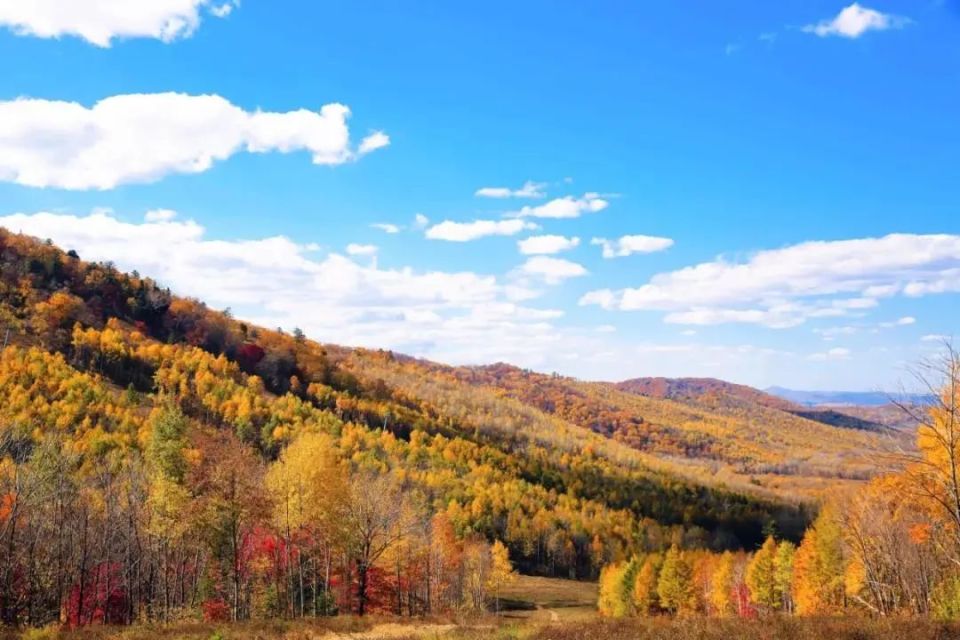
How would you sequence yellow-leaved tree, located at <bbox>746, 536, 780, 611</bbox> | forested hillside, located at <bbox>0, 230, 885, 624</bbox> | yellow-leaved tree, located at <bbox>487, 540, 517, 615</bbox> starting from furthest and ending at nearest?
yellow-leaved tree, located at <bbox>487, 540, 517, 615</bbox>
yellow-leaved tree, located at <bbox>746, 536, 780, 611</bbox>
forested hillside, located at <bbox>0, 230, 885, 624</bbox>

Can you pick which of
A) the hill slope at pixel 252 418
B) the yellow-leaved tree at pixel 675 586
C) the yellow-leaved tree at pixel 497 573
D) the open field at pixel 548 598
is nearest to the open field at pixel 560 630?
the yellow-leaved tree at pixel 497 573

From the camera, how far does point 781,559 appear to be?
288ft

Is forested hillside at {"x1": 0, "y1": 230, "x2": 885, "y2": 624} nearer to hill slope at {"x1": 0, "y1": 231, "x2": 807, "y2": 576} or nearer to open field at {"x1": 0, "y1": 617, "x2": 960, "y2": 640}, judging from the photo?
hill slope at {"x1": 0, "y1": 231, "x2": 807, "y2": 576}

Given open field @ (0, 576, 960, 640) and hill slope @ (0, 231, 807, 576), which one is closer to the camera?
open field @ (0, 576, 960, 640)

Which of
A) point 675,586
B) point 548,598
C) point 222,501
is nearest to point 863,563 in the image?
point 222,501

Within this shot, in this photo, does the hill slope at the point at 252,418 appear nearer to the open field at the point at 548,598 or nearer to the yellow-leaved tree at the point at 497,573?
the open field at the point at 548,598

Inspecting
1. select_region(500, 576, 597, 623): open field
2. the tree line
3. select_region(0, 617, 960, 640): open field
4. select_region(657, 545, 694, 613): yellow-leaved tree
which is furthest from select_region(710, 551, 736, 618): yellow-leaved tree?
select_region(0, 617, 960, 640): open field

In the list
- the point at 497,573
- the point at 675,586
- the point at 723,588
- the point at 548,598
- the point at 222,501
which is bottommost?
the point at 548,598

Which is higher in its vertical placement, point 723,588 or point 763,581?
point 763,581

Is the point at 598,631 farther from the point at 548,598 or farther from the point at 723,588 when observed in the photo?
the point at 548,598

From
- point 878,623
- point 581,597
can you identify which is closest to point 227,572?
point 878,623

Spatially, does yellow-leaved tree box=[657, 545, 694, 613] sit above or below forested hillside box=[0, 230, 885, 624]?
below

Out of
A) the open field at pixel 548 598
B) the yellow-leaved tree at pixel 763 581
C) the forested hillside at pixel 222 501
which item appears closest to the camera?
the forested hillside at pixel 222 501

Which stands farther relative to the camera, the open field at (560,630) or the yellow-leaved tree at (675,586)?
the yellow-leaved tree at (675,586)
